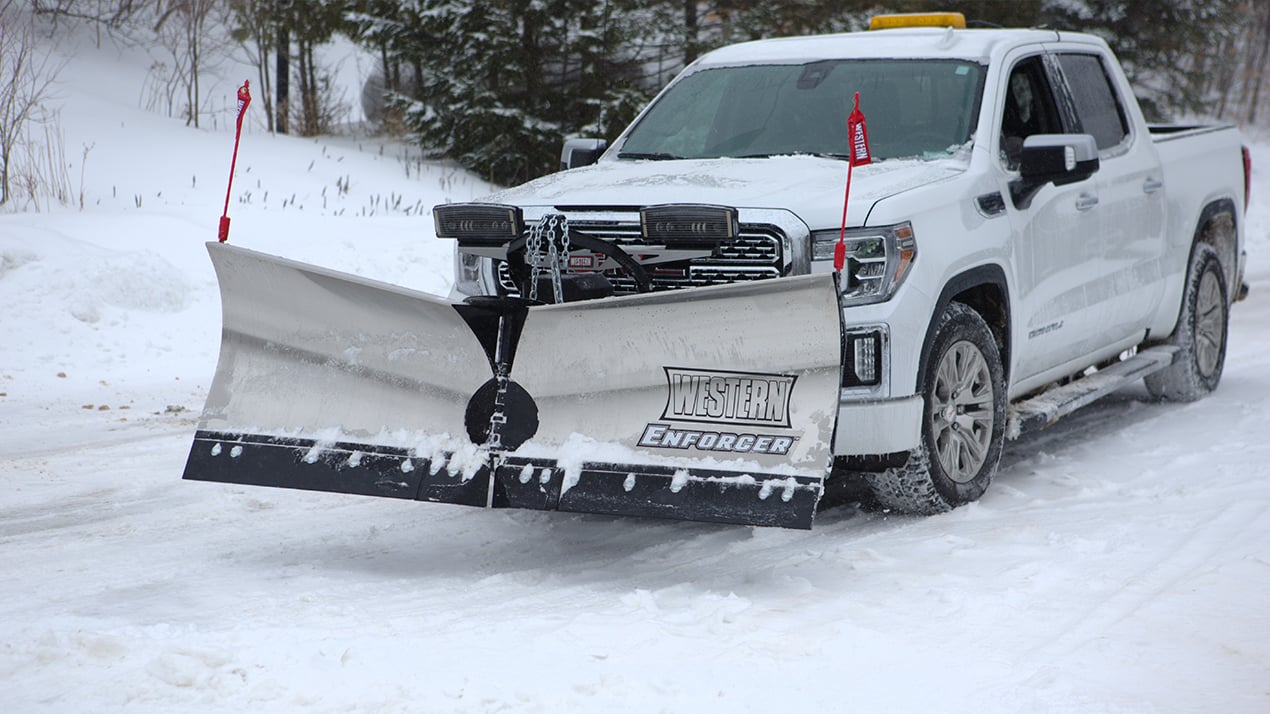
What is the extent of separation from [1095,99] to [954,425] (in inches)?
92.3

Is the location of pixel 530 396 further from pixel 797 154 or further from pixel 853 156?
pixel 797 154

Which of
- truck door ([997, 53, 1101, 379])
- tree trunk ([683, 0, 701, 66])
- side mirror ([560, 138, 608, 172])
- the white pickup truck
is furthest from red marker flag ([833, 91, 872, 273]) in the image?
tree trunk ([683, 0, 701, 66])

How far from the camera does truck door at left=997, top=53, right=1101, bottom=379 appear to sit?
5172 millimetres

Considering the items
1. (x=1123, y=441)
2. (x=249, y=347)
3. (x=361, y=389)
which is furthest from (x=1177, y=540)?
(x=249, y=347)

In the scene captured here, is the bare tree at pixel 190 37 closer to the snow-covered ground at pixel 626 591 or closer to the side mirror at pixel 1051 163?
the snow-covered ground at pixel 626 591

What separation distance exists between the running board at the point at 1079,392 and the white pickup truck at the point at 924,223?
2cm

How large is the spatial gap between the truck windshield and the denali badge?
1.64 m

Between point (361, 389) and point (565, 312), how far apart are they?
0.76m

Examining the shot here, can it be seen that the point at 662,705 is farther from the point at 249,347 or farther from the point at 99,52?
the point at 99,52

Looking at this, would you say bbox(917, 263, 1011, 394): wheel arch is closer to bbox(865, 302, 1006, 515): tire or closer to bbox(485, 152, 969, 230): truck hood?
bbox(865, 302, 1006, 515): tire

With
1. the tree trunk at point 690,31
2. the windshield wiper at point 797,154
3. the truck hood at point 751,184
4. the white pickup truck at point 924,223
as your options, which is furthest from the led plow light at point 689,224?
the tree trunk at point 690,31

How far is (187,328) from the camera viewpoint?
8.35m

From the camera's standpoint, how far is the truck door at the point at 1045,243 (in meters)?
5.17

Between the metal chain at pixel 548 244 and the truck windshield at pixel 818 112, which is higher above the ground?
the truck windshield at pixel 818 112
